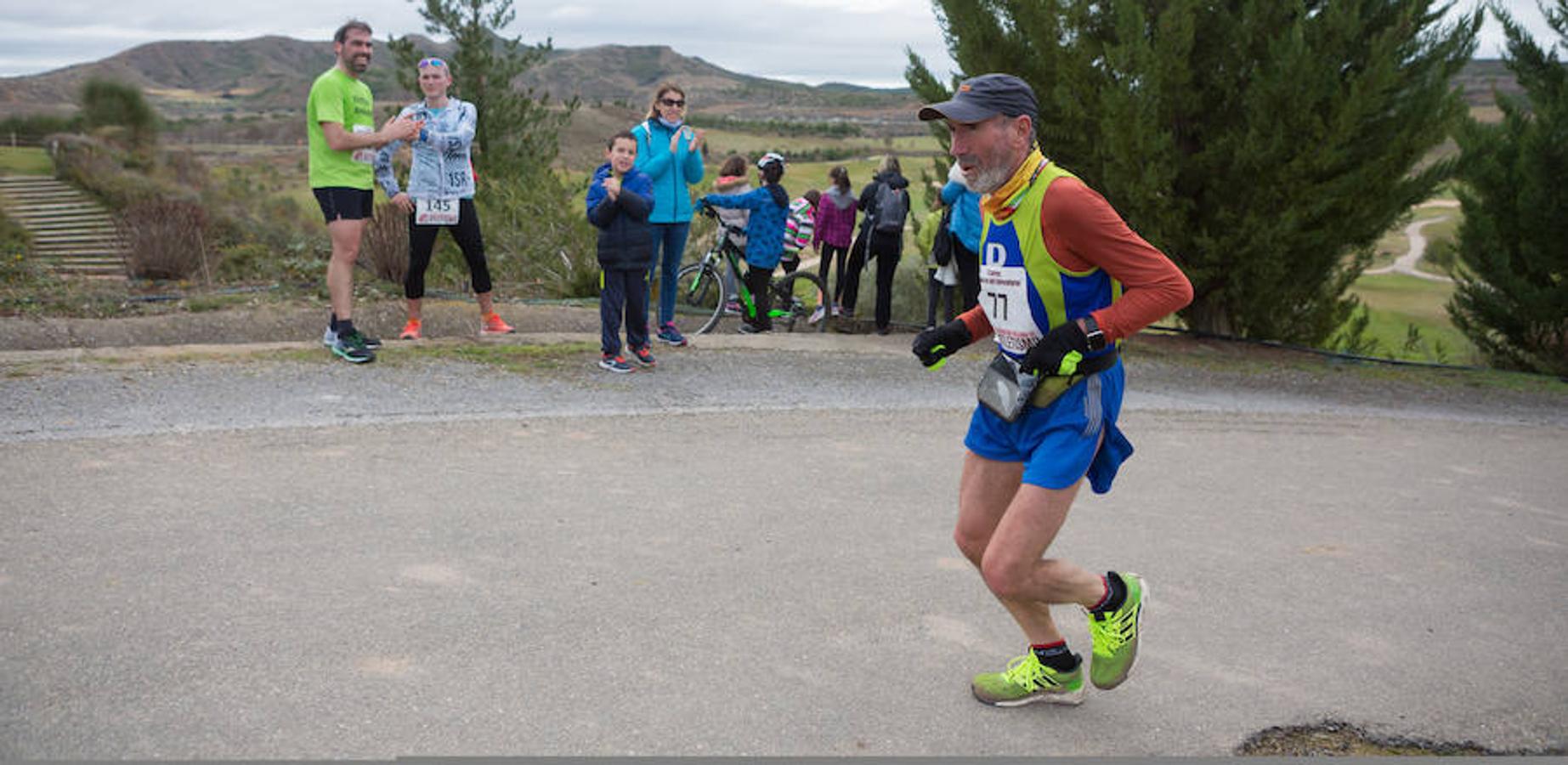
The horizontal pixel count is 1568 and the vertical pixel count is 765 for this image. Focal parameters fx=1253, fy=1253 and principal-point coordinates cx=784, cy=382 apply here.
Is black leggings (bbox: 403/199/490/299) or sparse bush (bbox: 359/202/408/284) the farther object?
sparse bush (bbox: 359/202/408/284)

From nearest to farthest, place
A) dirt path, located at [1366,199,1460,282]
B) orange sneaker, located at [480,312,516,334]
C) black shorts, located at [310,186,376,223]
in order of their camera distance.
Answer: black shorts, located at [310,186,376,223], orange sneaker, located at [480,312,516,334], dirt path, located at [1366,199,1460,282]

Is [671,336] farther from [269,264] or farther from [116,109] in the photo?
[116,109]

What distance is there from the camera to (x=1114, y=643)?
12.9 ft

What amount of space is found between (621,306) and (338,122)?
2214 mm

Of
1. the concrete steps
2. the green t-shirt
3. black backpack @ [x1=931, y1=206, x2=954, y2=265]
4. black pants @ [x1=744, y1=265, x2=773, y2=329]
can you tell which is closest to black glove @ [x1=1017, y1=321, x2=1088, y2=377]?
the green t-shirt

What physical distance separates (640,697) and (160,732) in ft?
4.35

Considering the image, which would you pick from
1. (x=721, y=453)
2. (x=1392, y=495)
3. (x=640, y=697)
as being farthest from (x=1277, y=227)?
(x=640, y=697)

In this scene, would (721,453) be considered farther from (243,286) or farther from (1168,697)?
(243,286)

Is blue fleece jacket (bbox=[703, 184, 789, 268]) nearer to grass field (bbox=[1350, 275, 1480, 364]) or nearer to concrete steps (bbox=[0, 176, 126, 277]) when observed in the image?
concrete steps (bbox=[0, 176, 126, 277])

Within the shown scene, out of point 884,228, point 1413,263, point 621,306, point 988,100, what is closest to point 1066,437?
point 988,100

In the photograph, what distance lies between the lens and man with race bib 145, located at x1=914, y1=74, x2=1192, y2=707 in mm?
3578

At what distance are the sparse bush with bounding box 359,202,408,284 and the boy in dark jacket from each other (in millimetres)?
4727

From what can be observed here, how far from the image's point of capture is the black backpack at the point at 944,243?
10.7m

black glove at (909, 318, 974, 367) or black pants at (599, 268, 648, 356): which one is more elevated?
black glove at (909, 318, 974, 367)
